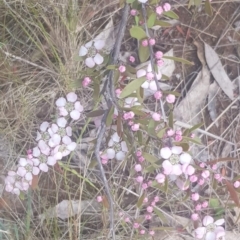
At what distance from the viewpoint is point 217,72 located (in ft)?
5.51

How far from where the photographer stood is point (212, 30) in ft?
5.56

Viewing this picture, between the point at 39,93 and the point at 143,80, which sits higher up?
the point at 143,80

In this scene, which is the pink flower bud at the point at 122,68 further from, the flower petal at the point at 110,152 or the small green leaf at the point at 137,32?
the flower petal at the point at 110,152

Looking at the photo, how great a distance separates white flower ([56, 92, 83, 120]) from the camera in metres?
1.32

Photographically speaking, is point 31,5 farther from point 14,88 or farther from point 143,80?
point 143,80

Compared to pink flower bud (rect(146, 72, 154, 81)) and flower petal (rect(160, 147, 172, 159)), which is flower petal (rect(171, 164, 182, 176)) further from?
pink flower bud (rect(146, 72, 154, 81))

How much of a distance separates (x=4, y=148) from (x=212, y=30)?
768 millimetres

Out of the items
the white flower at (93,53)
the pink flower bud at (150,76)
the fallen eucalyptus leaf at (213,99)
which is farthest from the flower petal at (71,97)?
the fallen eucalyptus leaf at (213,99)

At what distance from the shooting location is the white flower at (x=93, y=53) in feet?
3.97

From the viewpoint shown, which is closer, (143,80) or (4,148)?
(143,80)

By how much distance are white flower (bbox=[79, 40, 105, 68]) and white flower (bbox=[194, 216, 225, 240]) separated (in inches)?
18.5

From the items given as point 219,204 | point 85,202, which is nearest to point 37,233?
point 85,202

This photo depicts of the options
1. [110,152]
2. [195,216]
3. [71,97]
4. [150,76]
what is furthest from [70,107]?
[195,216]

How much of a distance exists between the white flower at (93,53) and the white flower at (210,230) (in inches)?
18.5
